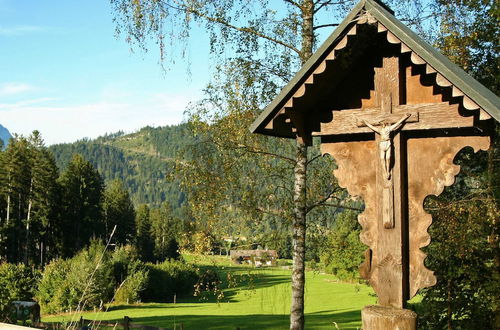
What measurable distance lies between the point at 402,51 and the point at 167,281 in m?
61.5

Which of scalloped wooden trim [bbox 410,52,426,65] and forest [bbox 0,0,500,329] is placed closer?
scalloped wooden trim [bbox 410,52,426,65]

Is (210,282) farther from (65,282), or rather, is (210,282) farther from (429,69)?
(65,282)

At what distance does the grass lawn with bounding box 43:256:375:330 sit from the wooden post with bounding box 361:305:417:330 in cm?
570

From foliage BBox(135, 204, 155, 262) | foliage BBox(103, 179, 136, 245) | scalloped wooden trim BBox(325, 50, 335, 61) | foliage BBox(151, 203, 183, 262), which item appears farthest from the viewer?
foliage BBox(151, 203, 183, 262)

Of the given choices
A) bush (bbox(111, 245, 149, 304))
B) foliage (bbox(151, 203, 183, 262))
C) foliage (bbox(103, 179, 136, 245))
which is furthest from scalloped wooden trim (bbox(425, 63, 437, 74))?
foliage (bbox(151, 203, 183, 262))

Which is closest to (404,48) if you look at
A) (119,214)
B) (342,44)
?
(342,44)

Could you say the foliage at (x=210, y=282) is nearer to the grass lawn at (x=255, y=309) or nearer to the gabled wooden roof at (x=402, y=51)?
the grass lawn at (x=255, y=309)

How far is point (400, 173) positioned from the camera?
4.78 metres

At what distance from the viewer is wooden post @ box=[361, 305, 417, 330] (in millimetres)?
4496

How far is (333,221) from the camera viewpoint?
1234 cm

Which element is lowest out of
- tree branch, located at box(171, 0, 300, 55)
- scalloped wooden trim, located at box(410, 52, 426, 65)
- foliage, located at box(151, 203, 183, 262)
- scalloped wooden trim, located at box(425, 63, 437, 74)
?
foliage, located at box(151, 203, 183, 262)

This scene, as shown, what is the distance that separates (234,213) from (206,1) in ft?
14.0

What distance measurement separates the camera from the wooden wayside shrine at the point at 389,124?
15.2 ft

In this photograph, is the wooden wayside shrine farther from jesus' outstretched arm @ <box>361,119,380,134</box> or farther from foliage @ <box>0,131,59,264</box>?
foliage @ <box>0,131,59,264</box>
